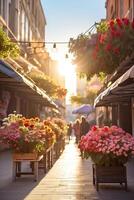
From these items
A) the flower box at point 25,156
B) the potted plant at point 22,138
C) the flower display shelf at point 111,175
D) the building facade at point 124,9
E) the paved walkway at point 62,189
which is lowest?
the paved walkway at point 62,189

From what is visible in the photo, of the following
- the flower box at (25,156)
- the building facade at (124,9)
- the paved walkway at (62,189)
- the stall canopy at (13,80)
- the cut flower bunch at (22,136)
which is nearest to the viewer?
the paved walkway at (62,189)

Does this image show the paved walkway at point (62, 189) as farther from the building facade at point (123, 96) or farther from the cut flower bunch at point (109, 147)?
the building facade at point (123, 96)

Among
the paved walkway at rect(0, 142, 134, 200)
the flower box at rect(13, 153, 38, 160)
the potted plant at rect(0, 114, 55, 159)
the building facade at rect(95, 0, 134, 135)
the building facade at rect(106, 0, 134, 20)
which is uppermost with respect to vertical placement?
the building facade at rect(106, 0, 134, 20)

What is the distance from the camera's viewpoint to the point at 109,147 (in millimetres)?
10969

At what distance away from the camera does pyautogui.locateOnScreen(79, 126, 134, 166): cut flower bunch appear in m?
11.0

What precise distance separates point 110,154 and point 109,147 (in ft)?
0.51

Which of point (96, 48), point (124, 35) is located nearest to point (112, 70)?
point (96, 48)

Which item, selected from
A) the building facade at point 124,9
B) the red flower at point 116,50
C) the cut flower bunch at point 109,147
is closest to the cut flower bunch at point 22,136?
the cut flower bunch at point 109,147

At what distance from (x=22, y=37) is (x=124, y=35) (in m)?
23.9

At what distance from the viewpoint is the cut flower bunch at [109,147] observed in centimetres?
1097

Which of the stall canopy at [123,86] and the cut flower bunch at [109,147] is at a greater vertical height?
the stall canopy at [123,86]

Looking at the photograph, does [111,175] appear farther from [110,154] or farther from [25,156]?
[25,156]

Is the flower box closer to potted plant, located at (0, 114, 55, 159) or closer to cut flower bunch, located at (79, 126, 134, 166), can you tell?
potted plant, located at (0, 114, 55, 159)

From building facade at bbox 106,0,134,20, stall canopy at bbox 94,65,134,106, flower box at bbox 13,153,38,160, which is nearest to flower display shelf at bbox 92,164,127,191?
stall canopy at bbox 94,65,134,106
